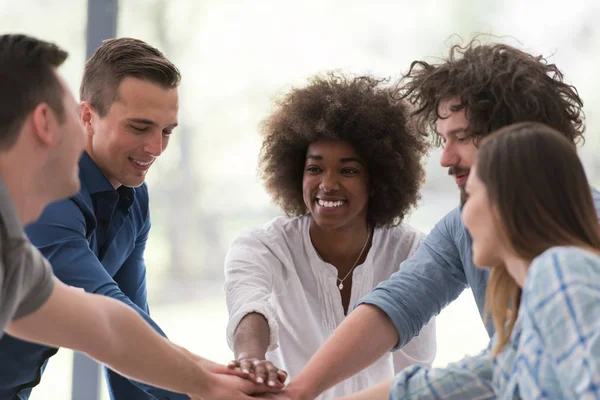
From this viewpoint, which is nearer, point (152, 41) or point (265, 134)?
point (265, 134)

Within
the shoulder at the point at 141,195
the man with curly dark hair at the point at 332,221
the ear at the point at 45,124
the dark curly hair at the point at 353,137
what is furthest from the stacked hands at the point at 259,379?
the ear at the point at 45,124

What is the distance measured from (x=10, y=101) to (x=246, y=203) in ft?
9.81

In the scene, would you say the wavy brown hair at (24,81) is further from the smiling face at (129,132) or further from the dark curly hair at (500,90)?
the dark curly hair at (500,90)

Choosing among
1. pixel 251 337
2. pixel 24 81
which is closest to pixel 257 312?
pixel 251 337

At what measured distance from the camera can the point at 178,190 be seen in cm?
439

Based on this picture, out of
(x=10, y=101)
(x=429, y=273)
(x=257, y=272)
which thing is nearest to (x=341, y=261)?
(x=257, y=272)

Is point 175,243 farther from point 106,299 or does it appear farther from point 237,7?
point 106,299

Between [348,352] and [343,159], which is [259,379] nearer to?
[348,352]

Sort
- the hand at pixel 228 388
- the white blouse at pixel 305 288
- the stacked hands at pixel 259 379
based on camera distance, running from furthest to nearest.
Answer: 1. the white blouse at pixel 305 288
2. the stacked hands at pixel 259 379
3. the hand at pixel 228 388

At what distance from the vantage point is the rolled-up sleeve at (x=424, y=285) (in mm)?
2320

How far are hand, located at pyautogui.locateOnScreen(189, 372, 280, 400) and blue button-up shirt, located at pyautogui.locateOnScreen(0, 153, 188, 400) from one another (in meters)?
0.14

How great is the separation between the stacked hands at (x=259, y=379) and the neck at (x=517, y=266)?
918 mm

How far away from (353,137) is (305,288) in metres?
0.54

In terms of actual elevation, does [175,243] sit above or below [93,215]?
above
